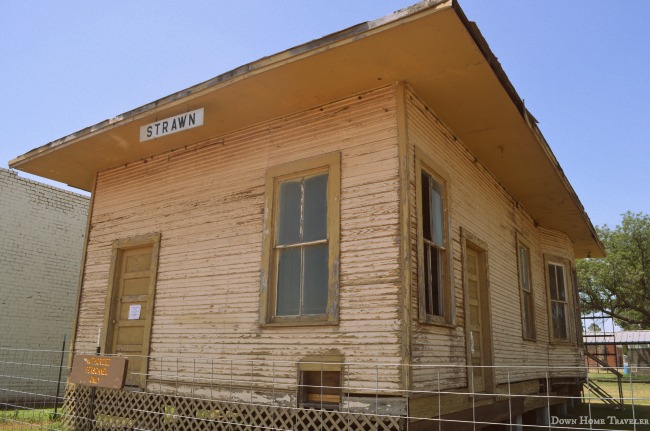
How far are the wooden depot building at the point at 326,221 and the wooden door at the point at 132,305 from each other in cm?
3

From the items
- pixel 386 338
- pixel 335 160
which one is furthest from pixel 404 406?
A: pixel 335 160

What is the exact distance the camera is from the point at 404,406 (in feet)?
18.6

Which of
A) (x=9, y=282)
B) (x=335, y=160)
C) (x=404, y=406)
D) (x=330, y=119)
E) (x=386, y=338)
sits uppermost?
(x=330, y=119)

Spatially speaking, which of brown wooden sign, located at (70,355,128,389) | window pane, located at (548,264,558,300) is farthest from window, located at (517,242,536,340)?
brown wooden sign, located at (70,355,128,389)

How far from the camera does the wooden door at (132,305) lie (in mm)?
8797

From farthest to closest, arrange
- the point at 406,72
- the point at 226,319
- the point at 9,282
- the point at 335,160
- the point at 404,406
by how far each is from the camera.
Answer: the point at 9,282 < the point at 226,319 < the point at 335,160 < the point at 406,72 < the point at 404,406

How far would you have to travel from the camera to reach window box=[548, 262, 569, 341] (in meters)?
13.4

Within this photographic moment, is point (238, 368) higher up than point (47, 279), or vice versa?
point (47, 279)

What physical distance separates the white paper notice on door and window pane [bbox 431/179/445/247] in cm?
504

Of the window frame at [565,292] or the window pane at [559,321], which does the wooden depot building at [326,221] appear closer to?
the window frame at [565,292]

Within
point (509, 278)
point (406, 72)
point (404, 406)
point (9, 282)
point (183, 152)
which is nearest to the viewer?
point (404, 406)

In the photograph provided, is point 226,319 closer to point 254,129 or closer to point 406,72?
point 254,129

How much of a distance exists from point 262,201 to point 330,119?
59.1 inches

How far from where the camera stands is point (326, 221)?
6.89 m
